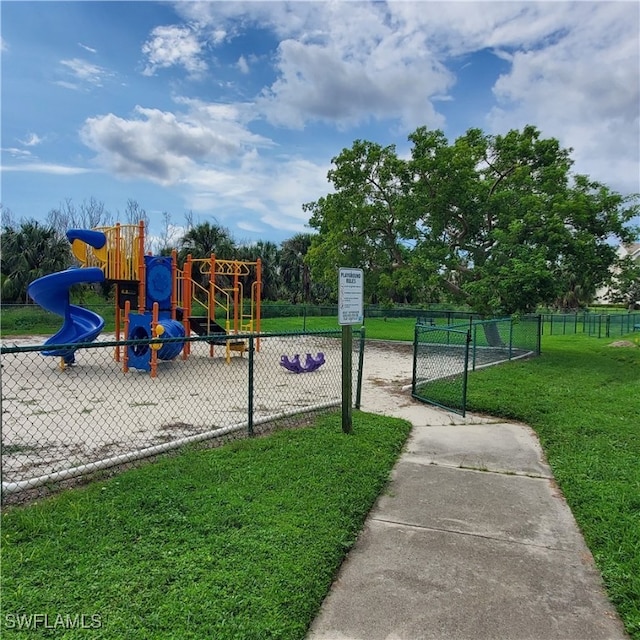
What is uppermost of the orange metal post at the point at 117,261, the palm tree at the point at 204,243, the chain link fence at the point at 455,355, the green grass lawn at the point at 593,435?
the palm tree at the point at 204,243

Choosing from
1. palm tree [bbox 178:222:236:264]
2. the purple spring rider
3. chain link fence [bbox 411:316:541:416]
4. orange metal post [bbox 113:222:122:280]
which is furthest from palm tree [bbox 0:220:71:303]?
chain link fence [bbox 411:316:541:416]

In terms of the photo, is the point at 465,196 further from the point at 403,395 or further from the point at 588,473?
the point at 588,473

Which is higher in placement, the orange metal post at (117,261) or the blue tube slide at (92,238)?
the blue tube slide at (92,238)

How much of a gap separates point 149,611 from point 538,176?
15.1 metres

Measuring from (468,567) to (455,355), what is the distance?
8.17 m

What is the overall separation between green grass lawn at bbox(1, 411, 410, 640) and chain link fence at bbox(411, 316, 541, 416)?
3403 mm

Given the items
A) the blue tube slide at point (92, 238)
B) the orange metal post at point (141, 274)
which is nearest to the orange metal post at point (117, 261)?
the blue tube slide at point (92, 238)

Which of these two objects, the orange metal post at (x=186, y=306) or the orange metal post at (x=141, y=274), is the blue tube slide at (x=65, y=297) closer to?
the orange metal post at (x=141, y=274)

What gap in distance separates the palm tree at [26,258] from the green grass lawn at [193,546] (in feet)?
72.6

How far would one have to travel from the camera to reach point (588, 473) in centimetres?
441

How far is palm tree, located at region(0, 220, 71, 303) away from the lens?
73.8ft

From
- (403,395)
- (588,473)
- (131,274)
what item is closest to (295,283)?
(131,274)

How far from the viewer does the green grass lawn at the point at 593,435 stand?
2980mm

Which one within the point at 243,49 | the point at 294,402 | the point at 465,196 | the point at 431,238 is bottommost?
the point at 294,402
